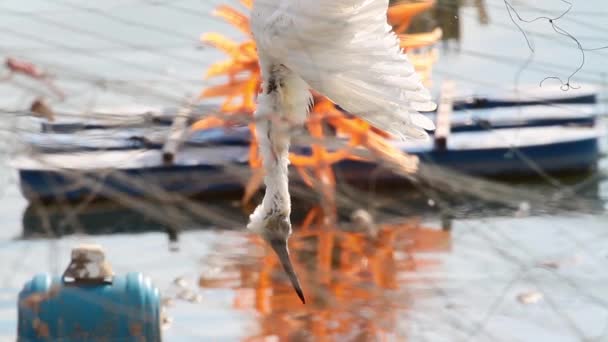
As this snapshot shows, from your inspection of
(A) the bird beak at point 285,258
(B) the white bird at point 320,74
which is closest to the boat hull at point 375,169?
(A) the bird beak at point 285,258

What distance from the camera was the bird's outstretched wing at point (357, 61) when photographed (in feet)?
14.9

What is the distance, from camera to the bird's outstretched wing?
179 inches

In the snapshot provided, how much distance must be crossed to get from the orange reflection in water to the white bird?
4.44 ft

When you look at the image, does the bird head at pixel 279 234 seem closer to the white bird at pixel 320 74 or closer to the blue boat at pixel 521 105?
the white bird at pixel 320 74

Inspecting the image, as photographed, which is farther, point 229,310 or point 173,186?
point 173,186

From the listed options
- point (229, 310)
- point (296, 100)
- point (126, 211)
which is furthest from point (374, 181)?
point (296, 100)

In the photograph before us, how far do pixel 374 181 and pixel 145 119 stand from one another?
6.11 metres

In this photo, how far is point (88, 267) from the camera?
5684 mm

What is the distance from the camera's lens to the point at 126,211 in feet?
30.2

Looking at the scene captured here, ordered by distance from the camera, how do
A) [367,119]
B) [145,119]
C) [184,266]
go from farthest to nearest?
[184,266]
[367,119]
[145,119]

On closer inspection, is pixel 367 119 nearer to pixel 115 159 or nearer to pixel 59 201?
pixel 115 159

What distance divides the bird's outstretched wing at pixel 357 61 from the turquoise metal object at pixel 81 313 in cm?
140

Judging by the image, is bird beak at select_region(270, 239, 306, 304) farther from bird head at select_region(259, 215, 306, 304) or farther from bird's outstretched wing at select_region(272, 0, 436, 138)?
bird's outstretched wing at select_region(272, 0, 436, 138)

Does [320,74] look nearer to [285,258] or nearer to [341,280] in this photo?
[285,258]
